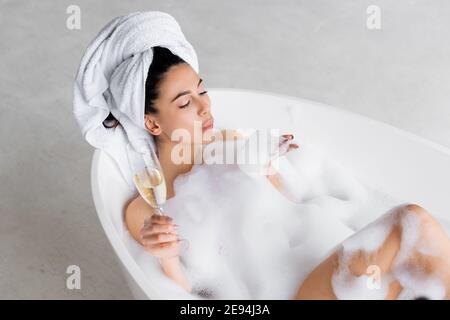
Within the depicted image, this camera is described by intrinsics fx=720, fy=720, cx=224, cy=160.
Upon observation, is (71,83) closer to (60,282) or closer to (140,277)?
(60,282)

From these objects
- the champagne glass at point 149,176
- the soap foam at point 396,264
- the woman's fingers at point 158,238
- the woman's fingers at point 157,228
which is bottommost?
the soap foam at point 396,264

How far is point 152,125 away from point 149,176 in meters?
0.13

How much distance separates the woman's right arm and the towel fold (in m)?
0.19

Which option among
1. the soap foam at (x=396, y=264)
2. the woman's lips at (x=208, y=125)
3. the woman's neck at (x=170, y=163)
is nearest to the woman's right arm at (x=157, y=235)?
the woman's neck at (x=170, y=163)

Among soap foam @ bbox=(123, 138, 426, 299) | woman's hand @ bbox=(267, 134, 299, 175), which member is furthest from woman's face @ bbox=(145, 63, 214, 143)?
woman's hand @ bbox=(267, 134, 299, 175)

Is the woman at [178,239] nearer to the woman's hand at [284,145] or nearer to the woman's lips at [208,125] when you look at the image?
the woman's lips at [208,125]

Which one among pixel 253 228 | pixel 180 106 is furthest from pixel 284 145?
pixel 180 106

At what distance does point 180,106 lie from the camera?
1802 millimetres

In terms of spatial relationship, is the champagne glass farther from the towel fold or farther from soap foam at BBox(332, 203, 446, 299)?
soap foam at BBox(332, 203, 446, 299)

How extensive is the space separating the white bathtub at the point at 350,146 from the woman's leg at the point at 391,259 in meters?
0.39

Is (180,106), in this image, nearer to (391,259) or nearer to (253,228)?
(253,228)

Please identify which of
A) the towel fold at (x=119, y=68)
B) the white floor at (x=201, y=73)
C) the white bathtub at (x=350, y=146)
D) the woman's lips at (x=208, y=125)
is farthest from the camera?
the white floor at (x=201, y=73)

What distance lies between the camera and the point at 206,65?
120 inches

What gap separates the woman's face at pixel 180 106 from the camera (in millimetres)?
1783
